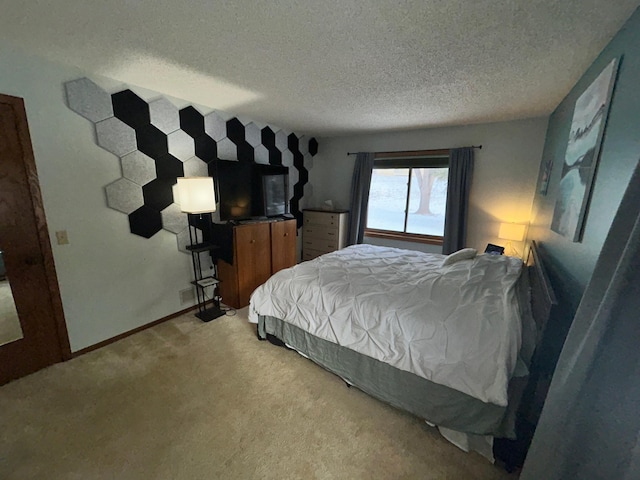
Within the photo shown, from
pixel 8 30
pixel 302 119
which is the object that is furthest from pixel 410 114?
pixel 8 30

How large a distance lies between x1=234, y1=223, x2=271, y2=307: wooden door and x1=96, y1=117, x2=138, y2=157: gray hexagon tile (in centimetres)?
121

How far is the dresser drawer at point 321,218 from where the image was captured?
430cm

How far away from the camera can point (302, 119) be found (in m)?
3.36

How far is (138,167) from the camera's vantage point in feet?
7.73

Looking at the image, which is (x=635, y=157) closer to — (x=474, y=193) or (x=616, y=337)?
(x=616, y=337)

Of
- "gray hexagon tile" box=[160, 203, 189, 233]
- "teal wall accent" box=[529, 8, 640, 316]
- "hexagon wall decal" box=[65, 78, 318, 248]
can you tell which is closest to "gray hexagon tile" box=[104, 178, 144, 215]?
"hexagon wall decal" box=[65, 78, 318, 248]

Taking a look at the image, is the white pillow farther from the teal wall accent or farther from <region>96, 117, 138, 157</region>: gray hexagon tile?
<region>96, 117, 138, 157</region>: gray hexagon tile

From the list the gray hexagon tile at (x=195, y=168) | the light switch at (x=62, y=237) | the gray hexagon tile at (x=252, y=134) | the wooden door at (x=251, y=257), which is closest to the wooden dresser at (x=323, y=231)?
the wooden door at (x=251, y=257)

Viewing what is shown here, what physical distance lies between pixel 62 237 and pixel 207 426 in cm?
183

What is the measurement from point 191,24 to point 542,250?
3.10 metres

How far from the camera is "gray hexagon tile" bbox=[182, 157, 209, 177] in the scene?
2746mm

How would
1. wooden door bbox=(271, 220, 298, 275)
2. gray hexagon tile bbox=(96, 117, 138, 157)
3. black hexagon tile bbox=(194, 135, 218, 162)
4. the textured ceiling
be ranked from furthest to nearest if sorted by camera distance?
wooden door bbox=(271, 220, 298, 275), black hexagon tile bbox=(194, 135, 218, 162), gray hexagon tile bbox=(96, 117, 138, 157), the textured ceiling

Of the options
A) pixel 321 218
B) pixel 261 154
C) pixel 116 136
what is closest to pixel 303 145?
pixel 261 154

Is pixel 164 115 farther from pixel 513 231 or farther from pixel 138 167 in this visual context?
pixel 513 231
